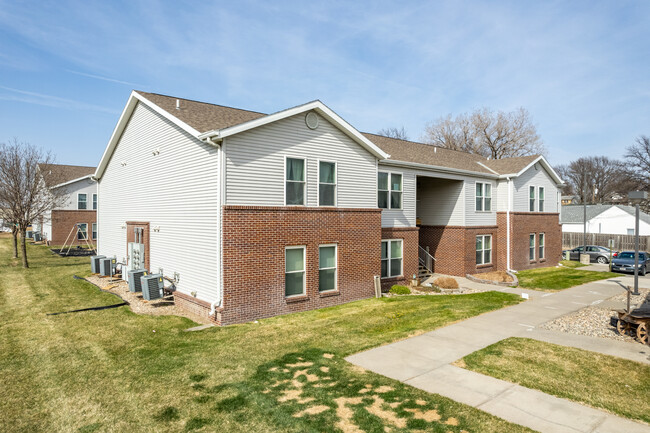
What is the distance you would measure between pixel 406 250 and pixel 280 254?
7941 millimetres

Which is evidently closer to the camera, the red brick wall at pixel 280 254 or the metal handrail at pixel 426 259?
the red brick wall at pixel 280 254

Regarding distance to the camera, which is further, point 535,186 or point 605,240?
point 605,240

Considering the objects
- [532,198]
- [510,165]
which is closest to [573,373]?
[510,165]

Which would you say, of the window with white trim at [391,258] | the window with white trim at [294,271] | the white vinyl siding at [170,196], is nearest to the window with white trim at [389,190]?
the window with white trim at [391,258]

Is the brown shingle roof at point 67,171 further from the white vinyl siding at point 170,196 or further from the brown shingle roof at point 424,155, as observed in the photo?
the brown shingle roof at point 424,155

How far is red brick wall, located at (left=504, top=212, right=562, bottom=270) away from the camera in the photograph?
80.2 ft

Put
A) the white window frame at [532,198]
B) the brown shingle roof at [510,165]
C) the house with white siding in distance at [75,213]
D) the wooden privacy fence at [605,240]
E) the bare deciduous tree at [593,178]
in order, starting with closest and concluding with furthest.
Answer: the brown shingle roof at [510,165], the white window frame at [532,198], the house with white siding in distance at [75,213], the wooden privacy fence at [605,240], the bare deciduous tree at [593,178]

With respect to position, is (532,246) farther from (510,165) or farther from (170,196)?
(170,196)

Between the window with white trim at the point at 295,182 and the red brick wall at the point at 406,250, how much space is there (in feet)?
18.4

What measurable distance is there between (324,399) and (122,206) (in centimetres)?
1720

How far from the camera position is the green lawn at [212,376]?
6.36m

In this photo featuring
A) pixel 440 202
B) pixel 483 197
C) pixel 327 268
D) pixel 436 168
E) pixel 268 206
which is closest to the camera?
pixel 268 206

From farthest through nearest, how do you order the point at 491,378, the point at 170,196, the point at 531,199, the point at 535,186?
the point at 535,186 < the point at 531,199 < the point at 170,196 < the point at 491,378

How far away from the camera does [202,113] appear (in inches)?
602
